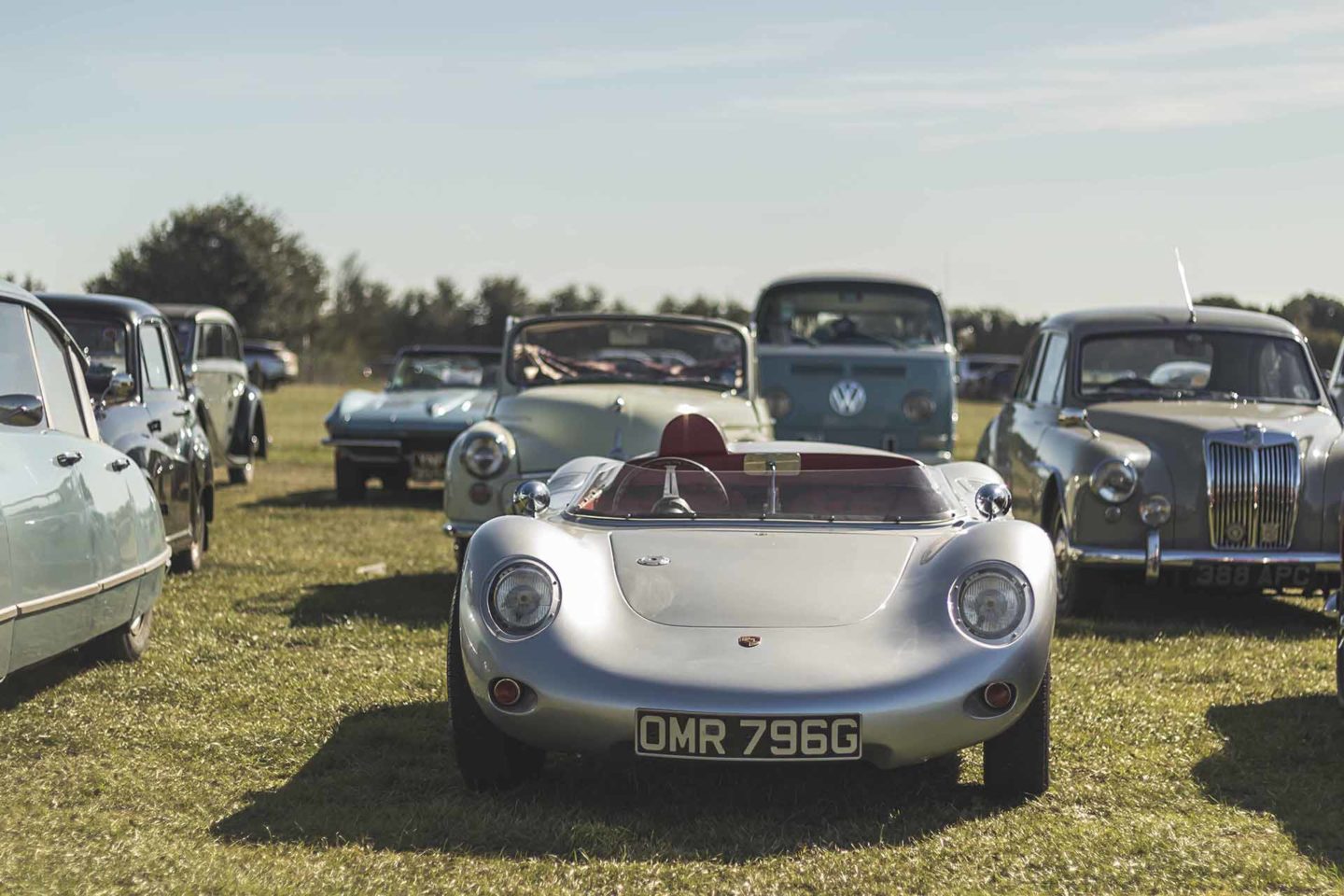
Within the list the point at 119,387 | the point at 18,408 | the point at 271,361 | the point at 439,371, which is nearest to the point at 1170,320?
the point at 119,387

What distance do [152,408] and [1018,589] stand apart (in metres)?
6.18

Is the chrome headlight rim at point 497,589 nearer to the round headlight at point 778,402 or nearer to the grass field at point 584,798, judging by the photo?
the grass field at point 584,798

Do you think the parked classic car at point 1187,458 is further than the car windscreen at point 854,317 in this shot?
No

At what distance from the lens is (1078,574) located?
9.02 meters

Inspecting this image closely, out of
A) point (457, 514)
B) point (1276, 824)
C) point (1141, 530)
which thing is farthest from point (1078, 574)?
point (1276, 824)

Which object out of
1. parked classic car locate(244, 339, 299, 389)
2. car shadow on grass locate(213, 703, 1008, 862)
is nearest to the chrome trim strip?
car shadow on grass locate(213, 703, 1008, 862)

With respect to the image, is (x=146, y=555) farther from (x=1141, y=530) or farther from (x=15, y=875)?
(x=1141, y=530)

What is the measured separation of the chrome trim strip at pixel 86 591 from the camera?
18.3 feet

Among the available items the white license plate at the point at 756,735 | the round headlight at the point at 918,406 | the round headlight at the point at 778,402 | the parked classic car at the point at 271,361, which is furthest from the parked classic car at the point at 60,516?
the parked classic car at the point at 271,361

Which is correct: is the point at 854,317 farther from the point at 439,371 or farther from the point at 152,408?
the point at 152,408

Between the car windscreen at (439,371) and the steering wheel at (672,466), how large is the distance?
36.3ft

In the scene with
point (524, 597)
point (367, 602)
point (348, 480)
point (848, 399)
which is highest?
point (524, 597)

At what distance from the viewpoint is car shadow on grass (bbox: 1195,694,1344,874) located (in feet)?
16.2

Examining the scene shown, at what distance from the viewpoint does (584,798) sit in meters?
5.16
